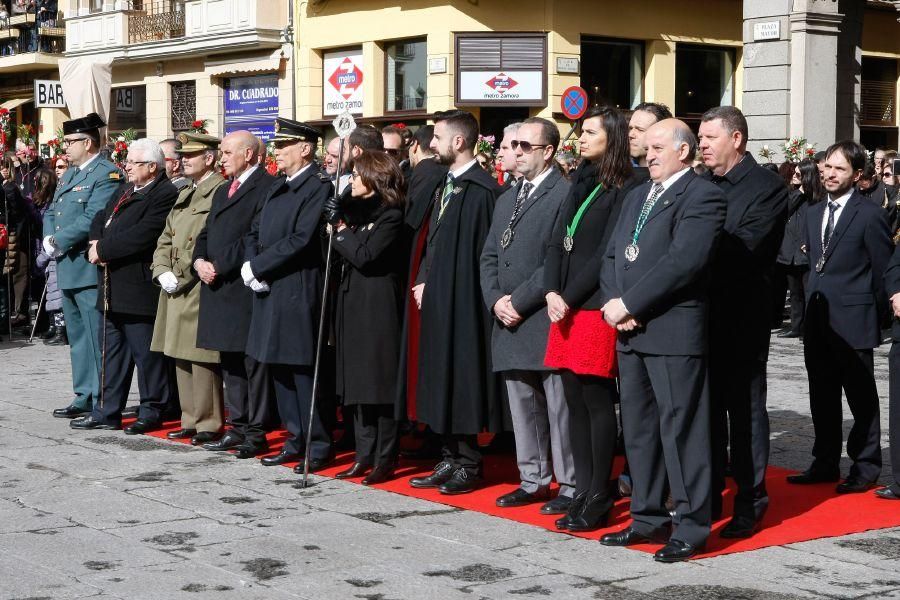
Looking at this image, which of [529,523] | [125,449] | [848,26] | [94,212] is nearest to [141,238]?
[94,212]

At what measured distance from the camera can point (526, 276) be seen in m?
7.53

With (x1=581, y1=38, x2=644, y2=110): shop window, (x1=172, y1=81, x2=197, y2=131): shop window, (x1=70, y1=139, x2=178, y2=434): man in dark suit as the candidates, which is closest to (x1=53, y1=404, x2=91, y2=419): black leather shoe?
(x1=70, y1=139, x2=178, y2=434): man in dark suit

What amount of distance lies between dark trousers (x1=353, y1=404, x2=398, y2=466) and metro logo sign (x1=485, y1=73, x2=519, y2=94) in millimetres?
18631

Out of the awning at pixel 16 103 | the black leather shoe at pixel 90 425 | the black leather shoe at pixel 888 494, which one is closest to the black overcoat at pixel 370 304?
the black leather shoe at pixel 90 425

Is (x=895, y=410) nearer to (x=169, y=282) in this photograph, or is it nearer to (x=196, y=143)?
(x=169, y=282)

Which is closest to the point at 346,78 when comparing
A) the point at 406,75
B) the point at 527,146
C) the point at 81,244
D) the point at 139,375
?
the point at 406,75

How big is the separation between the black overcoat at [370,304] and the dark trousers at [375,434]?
0.41 feet

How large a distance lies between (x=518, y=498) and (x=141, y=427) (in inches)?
138

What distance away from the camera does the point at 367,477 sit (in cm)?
828

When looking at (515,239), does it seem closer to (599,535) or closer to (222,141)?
(599,535)

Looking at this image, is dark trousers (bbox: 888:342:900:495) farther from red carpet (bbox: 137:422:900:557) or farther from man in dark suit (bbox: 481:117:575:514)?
man in dark suit (bbox: 481:117:575:514)

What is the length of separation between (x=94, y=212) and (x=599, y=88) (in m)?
18.3

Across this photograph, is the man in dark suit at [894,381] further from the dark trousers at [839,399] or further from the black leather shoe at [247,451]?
the black leather shoe at [247,451]

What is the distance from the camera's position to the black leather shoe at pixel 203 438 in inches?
377
